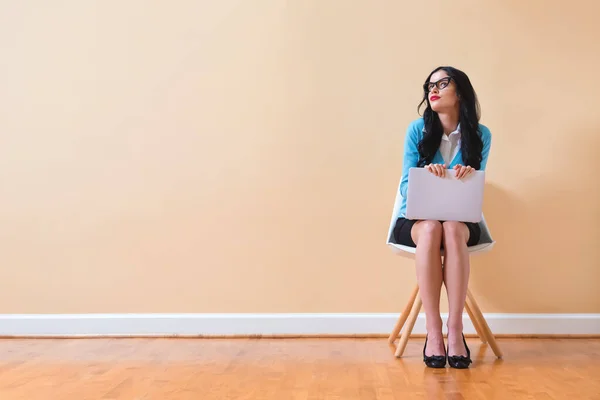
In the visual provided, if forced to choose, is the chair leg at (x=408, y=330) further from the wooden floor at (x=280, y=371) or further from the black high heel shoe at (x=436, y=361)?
the black high heel shoe at (x=436, y=361)

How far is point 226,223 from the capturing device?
3283mm

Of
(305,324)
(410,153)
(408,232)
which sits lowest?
(305,324)

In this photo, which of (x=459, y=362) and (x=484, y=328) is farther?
(x=484, y=328)

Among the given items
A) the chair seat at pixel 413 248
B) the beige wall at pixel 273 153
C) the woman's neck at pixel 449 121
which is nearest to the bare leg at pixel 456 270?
the chair seat at pixel 413 248

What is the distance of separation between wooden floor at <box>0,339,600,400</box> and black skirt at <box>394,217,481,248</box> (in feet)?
1.45

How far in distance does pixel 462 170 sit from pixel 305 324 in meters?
1.11

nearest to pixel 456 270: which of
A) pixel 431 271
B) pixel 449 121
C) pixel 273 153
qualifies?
pixel 431 271

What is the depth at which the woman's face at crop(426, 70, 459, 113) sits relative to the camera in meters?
2.76

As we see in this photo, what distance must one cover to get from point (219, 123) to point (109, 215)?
681mm

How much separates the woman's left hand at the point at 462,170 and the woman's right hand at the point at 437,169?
0.05 m

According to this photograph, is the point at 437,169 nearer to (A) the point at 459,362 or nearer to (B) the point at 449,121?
(B) the point at 449,121

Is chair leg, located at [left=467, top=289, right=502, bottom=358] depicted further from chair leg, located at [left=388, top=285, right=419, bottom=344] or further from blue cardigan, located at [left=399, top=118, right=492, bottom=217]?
blue cardigan, located at [left=399, top=118, right=492, bottom=217]

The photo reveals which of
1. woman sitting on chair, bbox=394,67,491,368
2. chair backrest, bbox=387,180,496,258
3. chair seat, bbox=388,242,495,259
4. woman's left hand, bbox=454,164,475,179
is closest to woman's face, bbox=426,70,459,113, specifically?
woman sitting on chair, bbox=394,67,491,368

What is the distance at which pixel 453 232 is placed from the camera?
256cm
